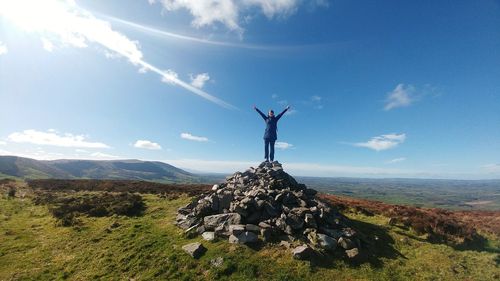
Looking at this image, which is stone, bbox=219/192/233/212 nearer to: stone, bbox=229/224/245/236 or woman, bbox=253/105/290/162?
stone, bbox=229/224/245/236

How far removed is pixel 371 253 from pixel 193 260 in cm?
1017

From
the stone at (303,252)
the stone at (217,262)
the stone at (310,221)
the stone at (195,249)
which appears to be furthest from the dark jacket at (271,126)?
the stone at (217,262)

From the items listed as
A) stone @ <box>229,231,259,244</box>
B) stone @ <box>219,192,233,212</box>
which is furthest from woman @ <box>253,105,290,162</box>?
stone @ <box>229,231,259,244</box>

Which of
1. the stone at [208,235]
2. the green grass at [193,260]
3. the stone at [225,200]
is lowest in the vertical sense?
the green grass at [193,260]

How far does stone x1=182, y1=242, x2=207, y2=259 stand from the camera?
1528 centimetres

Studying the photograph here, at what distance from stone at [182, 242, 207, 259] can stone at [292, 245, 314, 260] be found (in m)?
5.06

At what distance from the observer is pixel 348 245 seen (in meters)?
15.9

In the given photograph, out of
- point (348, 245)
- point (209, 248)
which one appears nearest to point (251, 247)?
point (209, 248)

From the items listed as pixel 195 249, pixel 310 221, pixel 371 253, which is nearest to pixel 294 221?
pixel 310 221

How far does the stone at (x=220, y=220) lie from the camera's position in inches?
723

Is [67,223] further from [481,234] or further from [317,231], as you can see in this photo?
[481,234]

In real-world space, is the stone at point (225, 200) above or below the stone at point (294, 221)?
above

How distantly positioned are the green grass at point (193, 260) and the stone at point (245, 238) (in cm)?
50

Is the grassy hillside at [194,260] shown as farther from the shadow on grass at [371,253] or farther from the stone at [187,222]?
the stone at [187,222]
